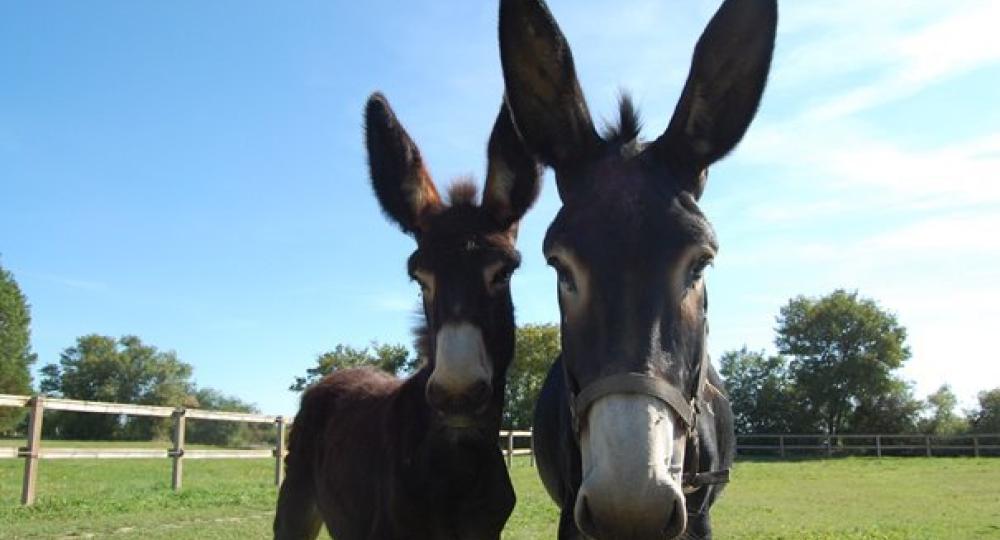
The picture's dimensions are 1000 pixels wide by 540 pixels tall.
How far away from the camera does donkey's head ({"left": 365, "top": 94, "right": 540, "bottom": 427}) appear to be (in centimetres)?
384

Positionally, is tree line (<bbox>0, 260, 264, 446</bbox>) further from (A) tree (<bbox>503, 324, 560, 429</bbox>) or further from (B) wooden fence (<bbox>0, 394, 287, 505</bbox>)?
(B) wooden fence (<bbox>0, 394, 287, 505</bbox>)

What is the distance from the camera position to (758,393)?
53344 millimetres

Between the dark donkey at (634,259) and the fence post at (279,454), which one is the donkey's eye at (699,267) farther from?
the fence post at (279,454)

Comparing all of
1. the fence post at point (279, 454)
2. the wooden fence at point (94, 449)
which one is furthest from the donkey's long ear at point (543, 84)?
the fence post at point (279, 454)

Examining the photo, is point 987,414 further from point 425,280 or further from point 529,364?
point 425,280

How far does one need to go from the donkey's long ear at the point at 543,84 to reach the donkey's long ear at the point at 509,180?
64.3 inches

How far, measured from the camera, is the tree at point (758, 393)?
49.9 meters

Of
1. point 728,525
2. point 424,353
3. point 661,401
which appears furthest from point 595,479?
point 728,525

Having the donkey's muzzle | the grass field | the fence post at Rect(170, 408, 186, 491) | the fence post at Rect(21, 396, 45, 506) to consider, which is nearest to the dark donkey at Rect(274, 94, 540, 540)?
the donkey's muzzle

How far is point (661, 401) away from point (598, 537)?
Answer: 433 millimetres

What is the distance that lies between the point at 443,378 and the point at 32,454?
36.8ft

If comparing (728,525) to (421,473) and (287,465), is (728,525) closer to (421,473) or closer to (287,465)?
(287,465)

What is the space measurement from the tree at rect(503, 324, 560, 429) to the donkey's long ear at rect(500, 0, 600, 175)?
26.2 meters

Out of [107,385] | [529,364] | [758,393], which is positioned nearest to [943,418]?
[758,393]
